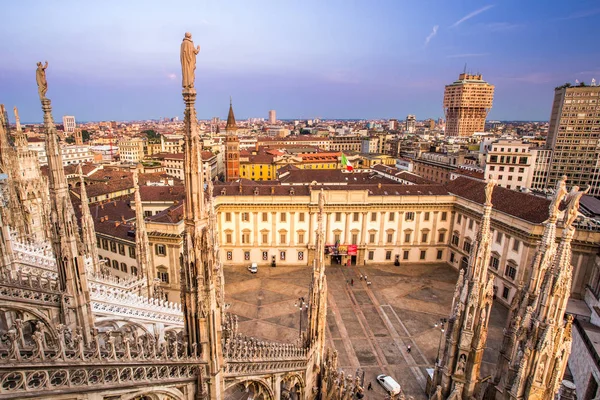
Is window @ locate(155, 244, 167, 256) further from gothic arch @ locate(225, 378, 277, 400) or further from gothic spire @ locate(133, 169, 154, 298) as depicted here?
gothic arch @ locate(225, 378, 277, 400)

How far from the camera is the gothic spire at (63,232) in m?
12.1

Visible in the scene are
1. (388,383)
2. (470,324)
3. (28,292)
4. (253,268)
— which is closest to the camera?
(470,324)

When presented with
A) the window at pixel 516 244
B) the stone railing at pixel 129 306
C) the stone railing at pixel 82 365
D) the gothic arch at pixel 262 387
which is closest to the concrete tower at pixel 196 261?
the stone railing at pixel 82 365

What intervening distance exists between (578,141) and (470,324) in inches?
4093

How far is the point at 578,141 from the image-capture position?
89375mm

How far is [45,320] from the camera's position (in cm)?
1374

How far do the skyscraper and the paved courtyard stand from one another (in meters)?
64.8

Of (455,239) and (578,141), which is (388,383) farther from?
(578,141)

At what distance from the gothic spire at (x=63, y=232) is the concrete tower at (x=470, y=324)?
14165mm

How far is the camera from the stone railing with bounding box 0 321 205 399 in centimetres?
742

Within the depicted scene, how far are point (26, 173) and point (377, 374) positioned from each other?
34575 millimetres

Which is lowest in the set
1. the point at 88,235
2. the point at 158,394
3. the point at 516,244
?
the point at 516,244

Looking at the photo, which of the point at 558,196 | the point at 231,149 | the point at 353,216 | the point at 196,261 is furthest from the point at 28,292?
the point at 231,149

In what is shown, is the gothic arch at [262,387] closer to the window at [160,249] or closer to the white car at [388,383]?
the white car at [388,383]
